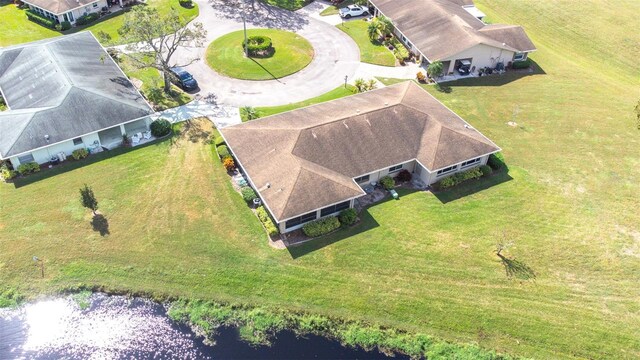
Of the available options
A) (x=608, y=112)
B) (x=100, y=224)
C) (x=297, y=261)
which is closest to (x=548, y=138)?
(x=608, y=112)

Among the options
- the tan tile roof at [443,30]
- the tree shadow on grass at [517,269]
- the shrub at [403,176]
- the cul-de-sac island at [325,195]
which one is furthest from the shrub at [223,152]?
the tan tile roof at [443,30]

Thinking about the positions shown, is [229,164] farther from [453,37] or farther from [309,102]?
[453,37]

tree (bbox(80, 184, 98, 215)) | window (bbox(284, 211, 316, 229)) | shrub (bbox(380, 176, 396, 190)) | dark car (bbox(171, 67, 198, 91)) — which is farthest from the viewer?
dark car (bbox(171, 67, 198, 91))

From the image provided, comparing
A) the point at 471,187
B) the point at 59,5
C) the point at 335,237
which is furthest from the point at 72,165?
the point at 471,187

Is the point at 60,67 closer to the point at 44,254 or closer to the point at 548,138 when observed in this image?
the point at 44,254

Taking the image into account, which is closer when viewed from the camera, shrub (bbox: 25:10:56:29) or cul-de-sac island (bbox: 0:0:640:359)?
cul-de-sac island (bbox: 0:0:640:359)

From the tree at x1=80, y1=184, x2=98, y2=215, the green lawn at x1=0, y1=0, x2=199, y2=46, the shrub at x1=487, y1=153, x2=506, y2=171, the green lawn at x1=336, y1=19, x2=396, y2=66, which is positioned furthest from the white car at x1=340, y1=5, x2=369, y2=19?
the tree at x1=80, y1=184, x2=98, y2=215

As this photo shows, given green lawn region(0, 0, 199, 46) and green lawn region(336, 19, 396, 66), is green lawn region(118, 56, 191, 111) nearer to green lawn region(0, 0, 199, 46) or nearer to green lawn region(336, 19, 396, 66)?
green lawn region(0, 0, 199, 46)
